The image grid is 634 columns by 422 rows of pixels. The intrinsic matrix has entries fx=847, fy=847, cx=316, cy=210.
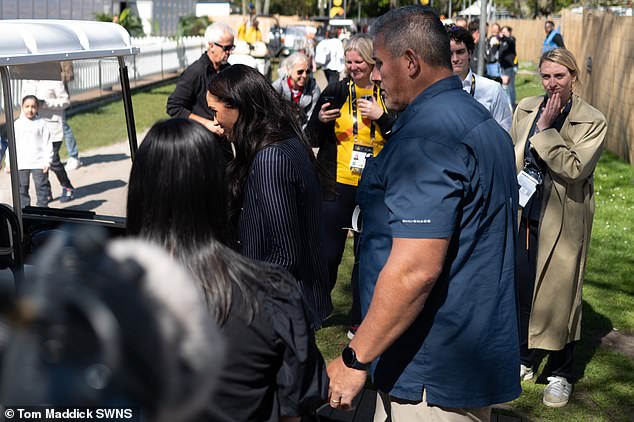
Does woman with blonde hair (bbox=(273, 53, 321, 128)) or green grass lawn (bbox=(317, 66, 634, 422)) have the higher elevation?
woman with blonde hair (bbox=(273, 53, 321, 128))

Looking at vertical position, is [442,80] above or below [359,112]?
above

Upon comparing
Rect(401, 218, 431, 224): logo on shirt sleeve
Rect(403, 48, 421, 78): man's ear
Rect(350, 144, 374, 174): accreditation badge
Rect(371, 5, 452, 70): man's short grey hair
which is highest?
Rect(371, 5, 452, 70): man's short grey hair

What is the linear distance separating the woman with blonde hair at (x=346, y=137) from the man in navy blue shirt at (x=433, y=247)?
2.90 metres

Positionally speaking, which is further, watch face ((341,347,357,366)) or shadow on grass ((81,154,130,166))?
Answer: shadow on grass ((81,154,130,166))

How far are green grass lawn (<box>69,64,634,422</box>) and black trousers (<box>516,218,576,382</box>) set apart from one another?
204mm

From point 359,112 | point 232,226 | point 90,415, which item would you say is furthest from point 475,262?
point 359,112

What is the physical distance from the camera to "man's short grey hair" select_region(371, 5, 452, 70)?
2.71 metres

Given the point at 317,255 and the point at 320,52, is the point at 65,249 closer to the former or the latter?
the point at 317,255

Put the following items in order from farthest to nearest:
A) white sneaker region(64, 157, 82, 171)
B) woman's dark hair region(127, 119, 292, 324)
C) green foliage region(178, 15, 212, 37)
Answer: green foliage region(178, 15, 212, 37)
white sneaker region(64, 157, 82, 171)
woman's dark hair region(127, 119, 292, 324)

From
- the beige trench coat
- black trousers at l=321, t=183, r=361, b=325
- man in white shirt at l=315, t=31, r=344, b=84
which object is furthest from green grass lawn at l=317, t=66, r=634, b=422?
man in white shirt at l=315, t=31, r=344, b=84

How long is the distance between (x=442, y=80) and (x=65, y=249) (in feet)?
6.50

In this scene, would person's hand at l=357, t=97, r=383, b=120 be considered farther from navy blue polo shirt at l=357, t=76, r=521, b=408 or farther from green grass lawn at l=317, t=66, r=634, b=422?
navy blue polo shirt at l=357, t=76, r=521, b=408

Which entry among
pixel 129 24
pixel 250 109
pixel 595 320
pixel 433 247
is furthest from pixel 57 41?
pixel 129 24

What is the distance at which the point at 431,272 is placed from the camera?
102 inches
